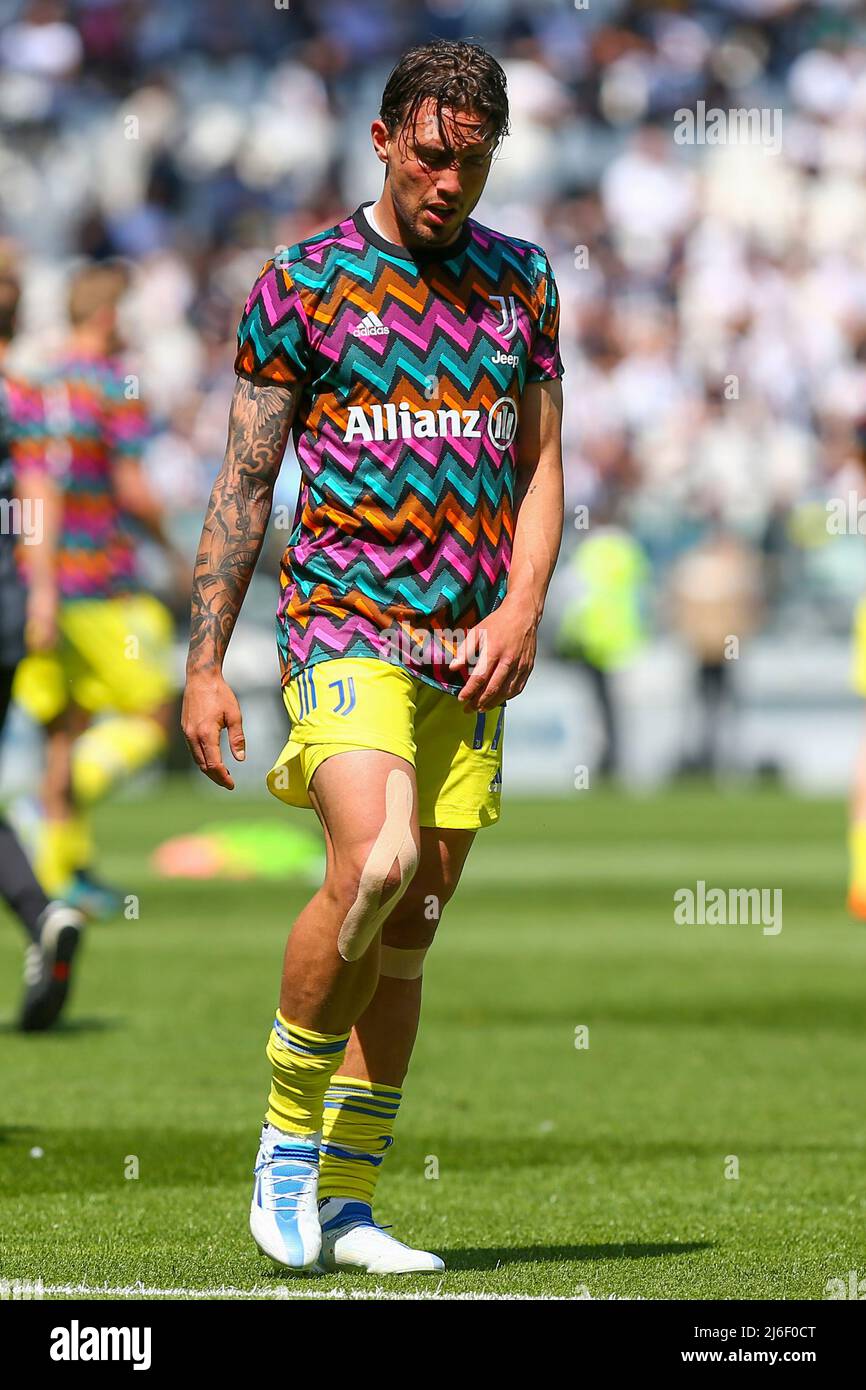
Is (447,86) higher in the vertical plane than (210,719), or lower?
higher

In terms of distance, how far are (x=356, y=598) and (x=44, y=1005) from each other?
13.2ft

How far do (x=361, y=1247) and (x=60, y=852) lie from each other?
6.70 meters

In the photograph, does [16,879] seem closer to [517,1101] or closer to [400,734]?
[517,1101]

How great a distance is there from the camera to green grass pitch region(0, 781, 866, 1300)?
16.6 ft

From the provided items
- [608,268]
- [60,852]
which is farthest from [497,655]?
[608,268]

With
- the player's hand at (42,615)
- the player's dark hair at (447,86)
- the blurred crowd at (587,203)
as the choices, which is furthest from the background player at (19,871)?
the blurred crowd at (587,203)

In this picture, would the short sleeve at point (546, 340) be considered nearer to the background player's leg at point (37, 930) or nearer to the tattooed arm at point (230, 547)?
the tattooed arm at point (230, 547)

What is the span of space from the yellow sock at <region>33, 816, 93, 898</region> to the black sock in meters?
2.67

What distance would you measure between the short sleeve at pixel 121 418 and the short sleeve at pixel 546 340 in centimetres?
626

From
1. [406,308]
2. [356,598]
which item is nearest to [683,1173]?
[356,598]

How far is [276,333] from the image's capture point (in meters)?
4.74

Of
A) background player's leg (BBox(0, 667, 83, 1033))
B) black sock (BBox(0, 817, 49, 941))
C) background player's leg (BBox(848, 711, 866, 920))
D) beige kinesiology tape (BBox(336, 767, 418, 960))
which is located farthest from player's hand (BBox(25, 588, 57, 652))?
beige kinesiology tape (BBox(336, 767, 418, 960))

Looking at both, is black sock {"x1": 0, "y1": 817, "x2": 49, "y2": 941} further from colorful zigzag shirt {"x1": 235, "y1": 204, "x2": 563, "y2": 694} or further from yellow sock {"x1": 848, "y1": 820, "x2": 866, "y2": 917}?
colorful zigzag shirt {"x1": 235, "y1": 204, "x2": 563, "y2": 694}
